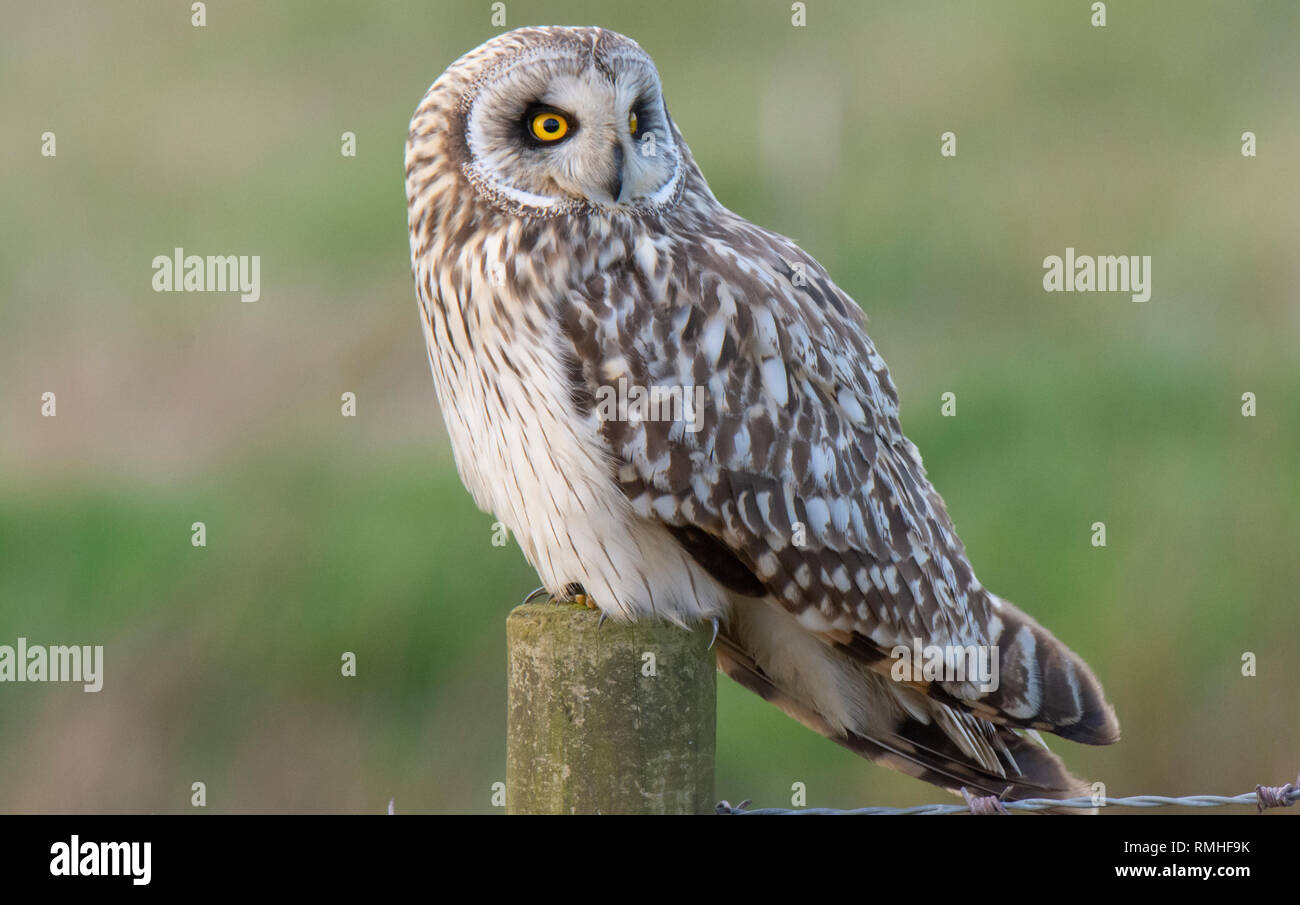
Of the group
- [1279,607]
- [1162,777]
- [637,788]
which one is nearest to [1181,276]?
[1279,607]

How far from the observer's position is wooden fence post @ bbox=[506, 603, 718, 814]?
9.14ft

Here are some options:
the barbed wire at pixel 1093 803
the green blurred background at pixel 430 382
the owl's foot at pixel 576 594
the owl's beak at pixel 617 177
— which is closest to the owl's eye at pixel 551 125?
the owl's beak at pixel 617 177

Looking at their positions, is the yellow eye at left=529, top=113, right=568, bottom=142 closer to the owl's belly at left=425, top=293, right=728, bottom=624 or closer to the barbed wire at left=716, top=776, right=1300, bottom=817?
the owl's belly at left=425, top=293, right=728, bottom=624

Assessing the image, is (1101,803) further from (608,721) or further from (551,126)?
(551,126)

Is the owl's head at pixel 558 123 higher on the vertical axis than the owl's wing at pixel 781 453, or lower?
higher

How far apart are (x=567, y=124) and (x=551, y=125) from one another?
39 mm

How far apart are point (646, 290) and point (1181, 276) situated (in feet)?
20.9

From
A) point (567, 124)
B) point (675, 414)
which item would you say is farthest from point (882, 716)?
point (567, 124)

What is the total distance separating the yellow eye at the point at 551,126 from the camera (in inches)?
135

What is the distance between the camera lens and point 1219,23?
38.3 feet

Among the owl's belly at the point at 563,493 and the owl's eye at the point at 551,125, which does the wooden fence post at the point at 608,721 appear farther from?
the owl's eye at the point at 551,125

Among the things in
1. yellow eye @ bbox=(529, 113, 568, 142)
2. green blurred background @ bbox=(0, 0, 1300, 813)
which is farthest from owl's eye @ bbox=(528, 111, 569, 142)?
green blurred background @ bbox=(0, 0, 1300, 813)

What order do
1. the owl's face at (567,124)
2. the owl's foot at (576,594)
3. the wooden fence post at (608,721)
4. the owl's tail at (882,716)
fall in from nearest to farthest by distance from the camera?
the wooden fence post at (608,721)
the owl's face at (567,124)
the owl's foot at (576,594)
the owl's tail at (882,716)

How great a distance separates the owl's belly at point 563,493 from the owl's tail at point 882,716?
0.71ft
